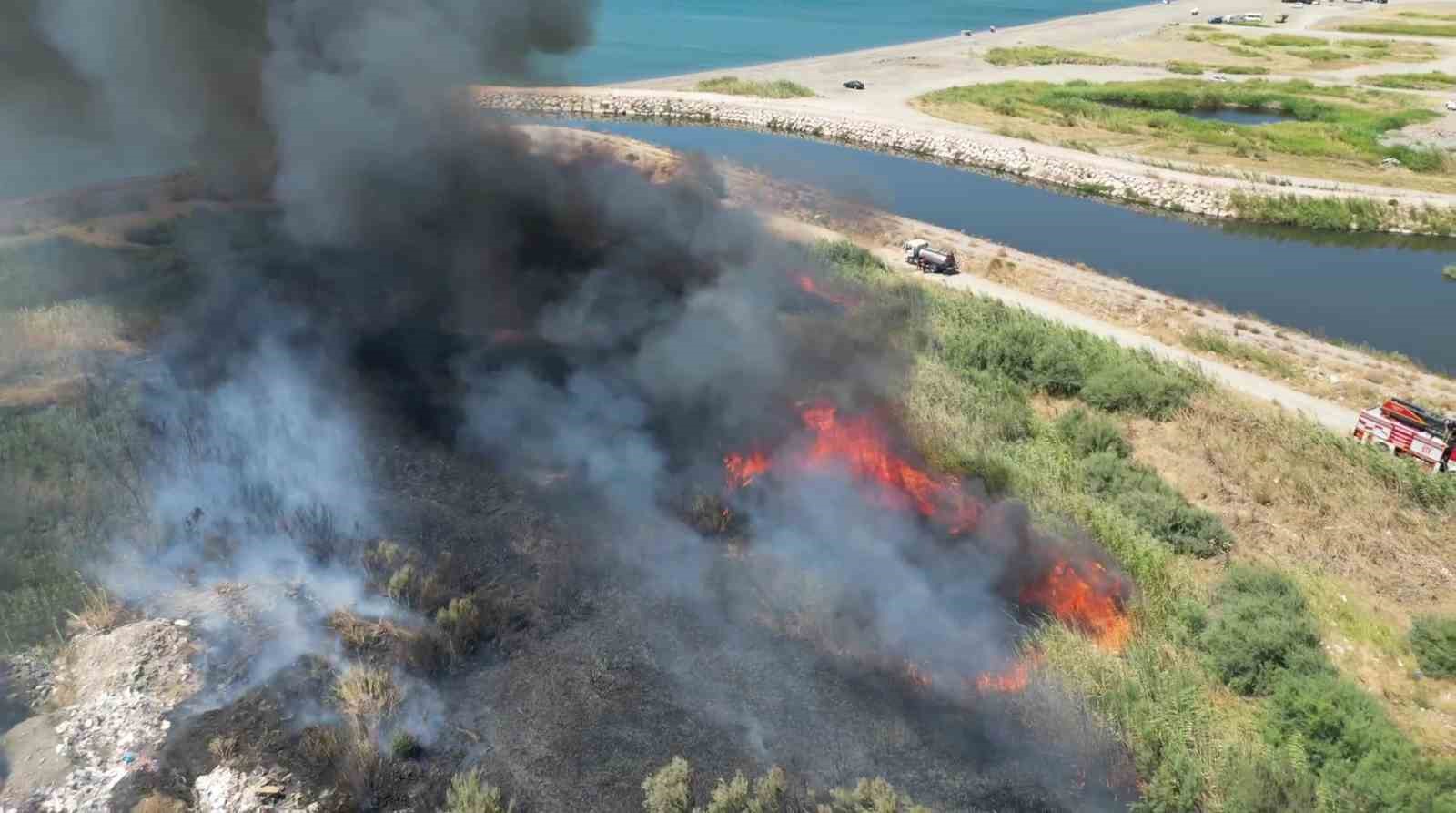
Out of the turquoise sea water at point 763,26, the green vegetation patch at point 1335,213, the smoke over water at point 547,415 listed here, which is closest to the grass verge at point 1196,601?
the smoke over water at point 547,415

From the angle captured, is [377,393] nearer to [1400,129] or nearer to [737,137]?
[737,137]

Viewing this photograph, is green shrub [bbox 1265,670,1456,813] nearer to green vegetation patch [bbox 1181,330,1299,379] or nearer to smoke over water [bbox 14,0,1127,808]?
smoke over water [bbox 14,0,1127,808]

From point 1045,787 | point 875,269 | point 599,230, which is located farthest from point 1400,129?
point 1045,787

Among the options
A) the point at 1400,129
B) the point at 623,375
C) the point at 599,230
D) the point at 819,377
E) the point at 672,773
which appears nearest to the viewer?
the point at 672,773

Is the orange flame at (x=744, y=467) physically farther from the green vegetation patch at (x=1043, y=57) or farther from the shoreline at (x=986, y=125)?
the green vegetation patch at (x=1043, y=57)

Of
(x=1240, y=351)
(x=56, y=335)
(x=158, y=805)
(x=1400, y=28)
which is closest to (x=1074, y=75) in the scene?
(x=1400, y=28)

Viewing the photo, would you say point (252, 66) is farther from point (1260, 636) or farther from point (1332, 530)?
point (1332, 530)

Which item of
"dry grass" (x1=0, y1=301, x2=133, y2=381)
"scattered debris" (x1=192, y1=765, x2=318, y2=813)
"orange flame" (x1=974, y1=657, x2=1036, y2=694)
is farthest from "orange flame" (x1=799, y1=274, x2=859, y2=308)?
"scattered debris" (x1=192, y1=765, x2=318, y2=813)
